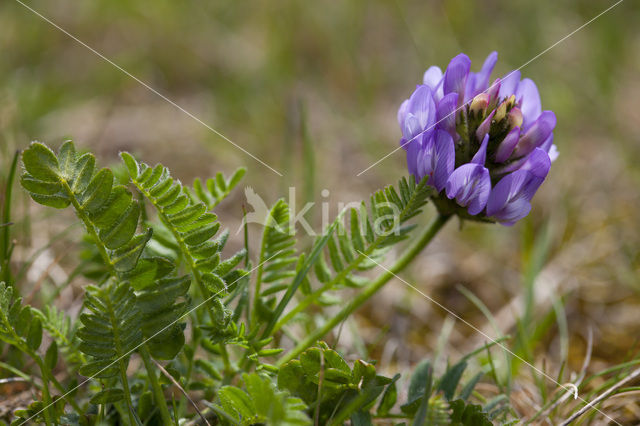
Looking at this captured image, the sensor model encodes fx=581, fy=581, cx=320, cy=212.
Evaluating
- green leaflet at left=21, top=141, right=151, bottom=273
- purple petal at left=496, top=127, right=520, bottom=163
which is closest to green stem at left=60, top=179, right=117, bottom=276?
green leaflet at left=21, top=141, right=151, bottom=273

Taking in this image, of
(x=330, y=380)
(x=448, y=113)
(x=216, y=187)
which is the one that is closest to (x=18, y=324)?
(x=216, y=187)

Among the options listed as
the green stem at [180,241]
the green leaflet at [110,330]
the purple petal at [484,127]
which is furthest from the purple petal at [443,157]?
the green leaflet at [110,330]

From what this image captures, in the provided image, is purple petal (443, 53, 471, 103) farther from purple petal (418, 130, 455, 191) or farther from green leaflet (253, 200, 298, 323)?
green leaflet (253, 200, 298, 323)

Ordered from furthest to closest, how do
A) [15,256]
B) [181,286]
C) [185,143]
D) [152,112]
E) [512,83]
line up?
[152,112]
[185,143]
[15,256]
[512,83]
[181,286]

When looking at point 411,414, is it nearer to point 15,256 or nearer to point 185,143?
point 15,256

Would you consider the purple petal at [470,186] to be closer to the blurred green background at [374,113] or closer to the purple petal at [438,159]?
the purple petal at [438,159]

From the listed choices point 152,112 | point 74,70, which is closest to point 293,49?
point 152,112
